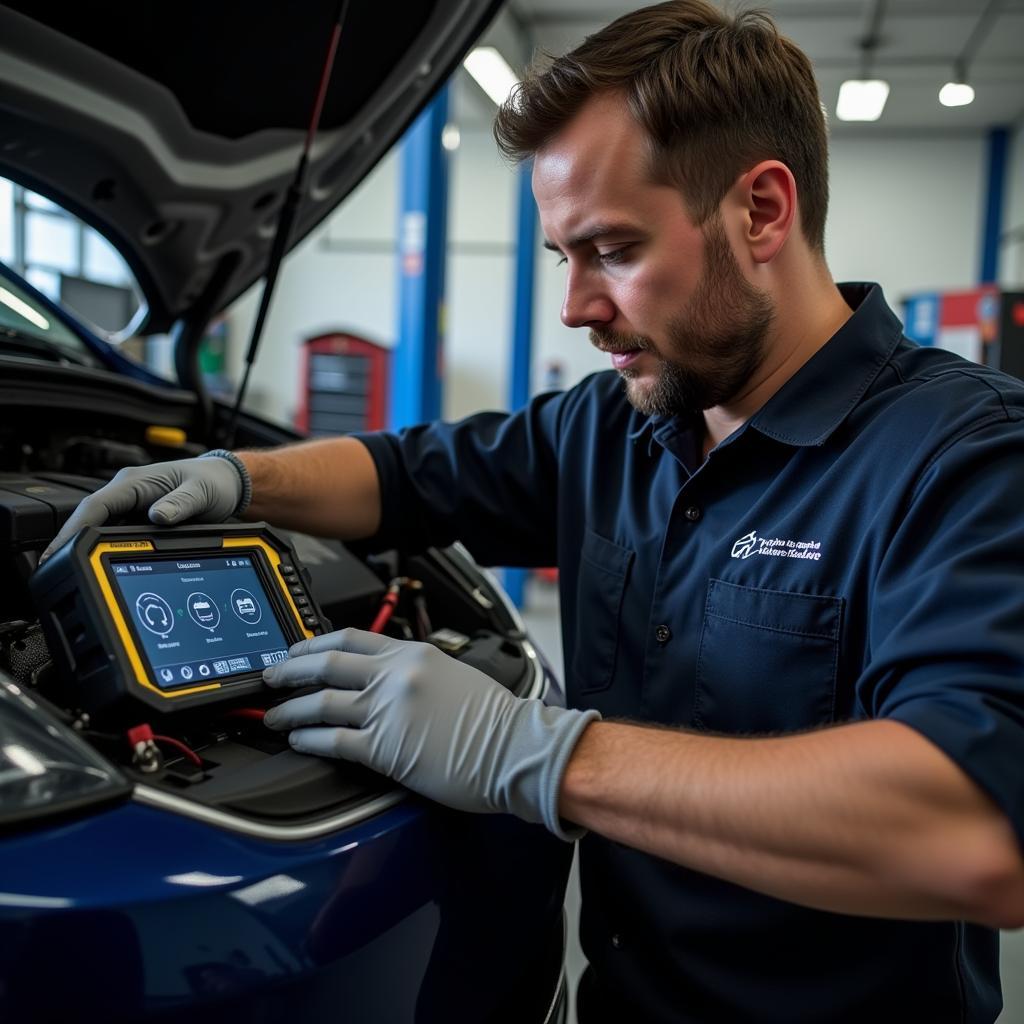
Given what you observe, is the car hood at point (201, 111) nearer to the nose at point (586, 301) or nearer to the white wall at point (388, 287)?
the nose at point (586, 301)

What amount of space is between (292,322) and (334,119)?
777 centimetres

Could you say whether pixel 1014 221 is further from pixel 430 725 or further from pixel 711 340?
pixel 430 725

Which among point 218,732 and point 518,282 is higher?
point 518,282

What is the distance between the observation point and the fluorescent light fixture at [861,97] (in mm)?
6090

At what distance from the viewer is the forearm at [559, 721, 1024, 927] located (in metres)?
0.63

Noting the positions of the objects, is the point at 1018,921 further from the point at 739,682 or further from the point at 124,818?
the point at 124,818

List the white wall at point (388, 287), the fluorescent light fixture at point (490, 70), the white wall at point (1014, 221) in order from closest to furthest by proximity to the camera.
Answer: the fluorescent light fixture at point (490, 70)
the white wall at point (1014, 221)
the white wall at point (388, 287)

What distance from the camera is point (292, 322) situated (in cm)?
902

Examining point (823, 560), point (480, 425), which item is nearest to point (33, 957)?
point (823, 560)

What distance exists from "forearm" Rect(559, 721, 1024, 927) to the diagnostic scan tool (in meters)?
0.34

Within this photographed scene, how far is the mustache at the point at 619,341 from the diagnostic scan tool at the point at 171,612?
1.45ft

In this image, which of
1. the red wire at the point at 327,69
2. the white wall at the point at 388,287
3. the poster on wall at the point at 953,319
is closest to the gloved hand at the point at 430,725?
the red wire at the point at 327,69

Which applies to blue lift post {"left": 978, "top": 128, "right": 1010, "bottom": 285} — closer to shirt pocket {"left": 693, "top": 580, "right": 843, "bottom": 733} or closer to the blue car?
the blue car

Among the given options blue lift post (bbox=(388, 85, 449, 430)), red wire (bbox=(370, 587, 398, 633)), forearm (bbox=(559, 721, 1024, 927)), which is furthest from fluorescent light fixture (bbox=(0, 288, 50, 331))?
blue lift post (bbox=(388, 85, 449, 430))
